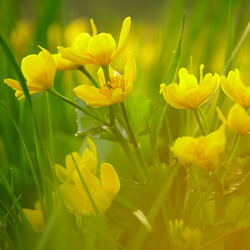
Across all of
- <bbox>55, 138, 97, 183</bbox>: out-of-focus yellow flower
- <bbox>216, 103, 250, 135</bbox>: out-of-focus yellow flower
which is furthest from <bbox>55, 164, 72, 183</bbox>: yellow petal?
<bbox>216, 103, 250, 135</bbox>: out-of-focus yellow flower

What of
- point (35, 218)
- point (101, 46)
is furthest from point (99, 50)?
point (35, 218)

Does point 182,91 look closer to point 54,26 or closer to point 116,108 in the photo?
point 116,108

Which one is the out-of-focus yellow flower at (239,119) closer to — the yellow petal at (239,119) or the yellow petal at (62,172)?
the yellow petal at (239,119)

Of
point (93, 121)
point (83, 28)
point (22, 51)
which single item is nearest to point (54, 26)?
point (22, 51)

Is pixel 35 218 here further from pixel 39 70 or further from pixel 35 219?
pixel 39 70

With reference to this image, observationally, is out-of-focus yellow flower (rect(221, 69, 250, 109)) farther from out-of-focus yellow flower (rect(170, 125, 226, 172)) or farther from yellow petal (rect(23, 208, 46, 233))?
yellow petal (rect(23, 208, 46, 233))
